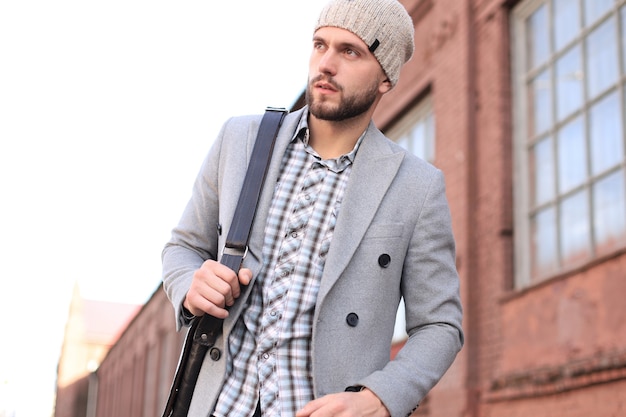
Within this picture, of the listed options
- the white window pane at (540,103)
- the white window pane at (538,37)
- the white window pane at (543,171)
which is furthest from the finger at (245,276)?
the white window pane at (538,37)

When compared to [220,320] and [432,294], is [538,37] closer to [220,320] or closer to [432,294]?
[432,294]

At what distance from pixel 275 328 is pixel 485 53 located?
637cm

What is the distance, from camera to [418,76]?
962 cm

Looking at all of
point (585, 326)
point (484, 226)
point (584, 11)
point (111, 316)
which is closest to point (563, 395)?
point (585, 326)

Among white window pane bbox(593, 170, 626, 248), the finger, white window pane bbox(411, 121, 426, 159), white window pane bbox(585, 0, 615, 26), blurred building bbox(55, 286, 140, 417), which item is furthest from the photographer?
blurred building bbox(55, 286, 140, 417)

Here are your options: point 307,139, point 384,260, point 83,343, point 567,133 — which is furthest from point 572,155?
point 83,343

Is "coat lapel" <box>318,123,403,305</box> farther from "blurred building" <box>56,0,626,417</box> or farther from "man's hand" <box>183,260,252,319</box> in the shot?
"blurred building" <box>56,0,626,417</box>

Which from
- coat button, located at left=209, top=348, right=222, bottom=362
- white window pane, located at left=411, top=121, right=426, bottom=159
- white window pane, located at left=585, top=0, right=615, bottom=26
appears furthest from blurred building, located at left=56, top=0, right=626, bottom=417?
coat button, located at left=209, top=348, right=222, bottom=362

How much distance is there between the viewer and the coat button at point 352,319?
7.12ft

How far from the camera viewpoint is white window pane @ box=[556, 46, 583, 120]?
674 cm

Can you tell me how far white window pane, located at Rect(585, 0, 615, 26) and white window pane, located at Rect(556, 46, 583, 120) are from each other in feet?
0.80

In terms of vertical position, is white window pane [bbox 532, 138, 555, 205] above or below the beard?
above

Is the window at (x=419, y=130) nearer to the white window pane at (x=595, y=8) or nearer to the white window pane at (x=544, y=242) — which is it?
the white window pane at (x=544, y=242)

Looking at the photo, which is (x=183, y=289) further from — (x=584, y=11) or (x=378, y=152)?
(x=584, y=11)
